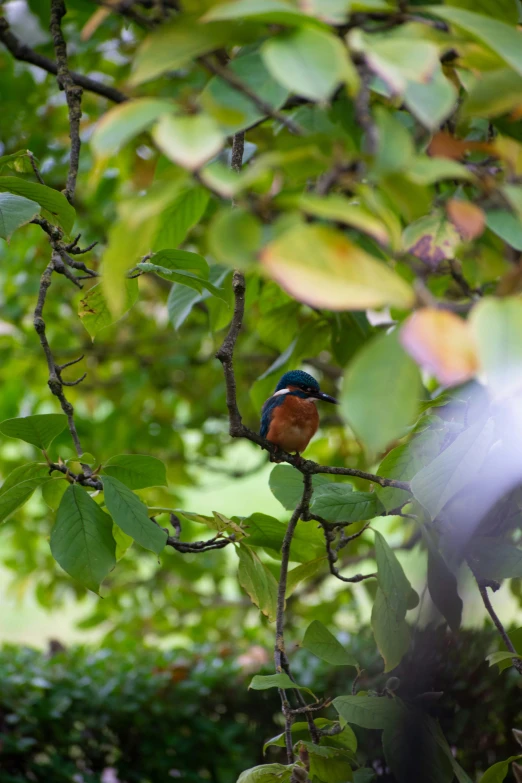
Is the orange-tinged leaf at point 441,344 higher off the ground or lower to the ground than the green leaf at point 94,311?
higher

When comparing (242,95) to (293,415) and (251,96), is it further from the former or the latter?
(293,415)

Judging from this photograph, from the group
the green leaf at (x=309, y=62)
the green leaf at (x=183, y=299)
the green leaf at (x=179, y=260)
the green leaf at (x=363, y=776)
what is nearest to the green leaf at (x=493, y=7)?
the green leaf at (x=309, y=62)

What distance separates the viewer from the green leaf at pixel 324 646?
1358mm

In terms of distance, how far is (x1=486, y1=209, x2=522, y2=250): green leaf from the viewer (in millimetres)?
810

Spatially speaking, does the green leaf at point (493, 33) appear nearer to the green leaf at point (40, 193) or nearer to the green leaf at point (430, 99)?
the green leaf at point (430, 99)

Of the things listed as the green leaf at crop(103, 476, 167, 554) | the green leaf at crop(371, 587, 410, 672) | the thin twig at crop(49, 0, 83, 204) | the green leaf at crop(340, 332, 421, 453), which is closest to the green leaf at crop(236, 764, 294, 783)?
the green leaf at crop(371, 587, 410, 672)

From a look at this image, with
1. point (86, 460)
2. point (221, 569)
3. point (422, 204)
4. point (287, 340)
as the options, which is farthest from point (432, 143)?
→ point (221, 569)

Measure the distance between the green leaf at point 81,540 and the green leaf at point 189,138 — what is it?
0.76 metres

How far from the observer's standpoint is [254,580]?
1.45 metres

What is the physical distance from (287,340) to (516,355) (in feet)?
5.16

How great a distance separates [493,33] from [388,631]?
36.6 inches

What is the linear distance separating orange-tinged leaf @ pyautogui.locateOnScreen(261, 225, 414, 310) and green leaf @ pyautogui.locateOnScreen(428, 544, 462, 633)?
34.3 inches

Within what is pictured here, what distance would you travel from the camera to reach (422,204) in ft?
2.19

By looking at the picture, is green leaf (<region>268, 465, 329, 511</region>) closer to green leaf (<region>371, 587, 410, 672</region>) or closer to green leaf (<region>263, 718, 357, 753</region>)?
green leaf (<region>371, 587, 410, 672</region>)
